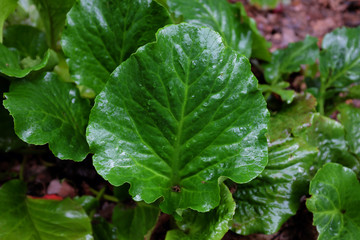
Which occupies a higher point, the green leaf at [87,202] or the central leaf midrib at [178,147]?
the central leaf midrib at [178,147]

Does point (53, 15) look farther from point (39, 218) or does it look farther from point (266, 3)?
point (266, 3)

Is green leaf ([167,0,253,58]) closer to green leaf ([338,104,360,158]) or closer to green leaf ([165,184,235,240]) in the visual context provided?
green leaf ([338,104,360,158])

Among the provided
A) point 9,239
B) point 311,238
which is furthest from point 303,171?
point 9,239

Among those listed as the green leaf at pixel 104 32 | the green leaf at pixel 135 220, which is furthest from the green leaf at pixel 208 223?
the green leaf at pixel 104 32

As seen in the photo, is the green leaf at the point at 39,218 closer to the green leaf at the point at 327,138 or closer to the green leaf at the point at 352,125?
the green leaf at the point at 327,138

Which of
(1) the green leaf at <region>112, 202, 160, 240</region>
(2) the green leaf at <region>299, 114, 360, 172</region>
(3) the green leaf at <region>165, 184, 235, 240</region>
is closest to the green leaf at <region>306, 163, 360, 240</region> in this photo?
(2) the green leaf at <region>299, 114, 360, 172</region>

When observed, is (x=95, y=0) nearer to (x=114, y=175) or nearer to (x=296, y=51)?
(x=114, y=175)
